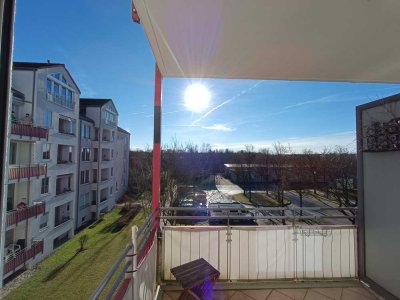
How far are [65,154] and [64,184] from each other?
1.71 m

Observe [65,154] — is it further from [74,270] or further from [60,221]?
[74,270]

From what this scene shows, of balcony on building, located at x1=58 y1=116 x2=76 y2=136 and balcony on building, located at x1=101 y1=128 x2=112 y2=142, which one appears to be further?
balcony on building, located at x1=101 y1=128 x2=112 y2=142

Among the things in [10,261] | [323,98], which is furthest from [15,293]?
[323,98]

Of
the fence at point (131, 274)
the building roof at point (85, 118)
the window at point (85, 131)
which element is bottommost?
the fence at point (131, 274)

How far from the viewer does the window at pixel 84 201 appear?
14491 millimetres

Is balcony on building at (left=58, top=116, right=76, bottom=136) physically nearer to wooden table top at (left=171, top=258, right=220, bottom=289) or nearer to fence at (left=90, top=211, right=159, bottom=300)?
wooden table top at (left=171, top=258, right=220, bottom=289)

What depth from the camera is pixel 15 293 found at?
828 cm

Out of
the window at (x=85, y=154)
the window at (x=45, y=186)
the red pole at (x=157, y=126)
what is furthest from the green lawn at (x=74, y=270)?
the red pole at (x=157, y=126)

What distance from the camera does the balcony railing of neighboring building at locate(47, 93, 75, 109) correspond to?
10417 mm

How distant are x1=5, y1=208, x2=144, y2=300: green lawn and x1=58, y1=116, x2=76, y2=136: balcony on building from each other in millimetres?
5969

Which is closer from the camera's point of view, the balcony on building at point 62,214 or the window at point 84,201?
the balcony on building at point 62,214

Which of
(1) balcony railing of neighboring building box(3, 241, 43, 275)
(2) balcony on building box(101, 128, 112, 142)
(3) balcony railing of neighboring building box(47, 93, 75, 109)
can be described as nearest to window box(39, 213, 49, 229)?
(1) balcony railing of neighboring building box(3, 241, 43, 275)

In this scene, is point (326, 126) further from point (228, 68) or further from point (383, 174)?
point (228, 68)

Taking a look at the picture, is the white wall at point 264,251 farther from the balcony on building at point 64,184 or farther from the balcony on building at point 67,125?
the balcony on building at point 64,184
